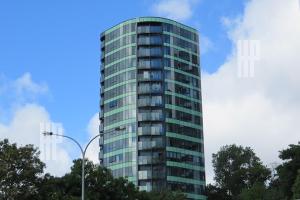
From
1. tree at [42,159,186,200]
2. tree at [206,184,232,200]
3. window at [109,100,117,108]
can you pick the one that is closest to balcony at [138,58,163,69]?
window at [109,100,117,108]

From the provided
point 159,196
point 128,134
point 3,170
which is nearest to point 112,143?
point 128,134

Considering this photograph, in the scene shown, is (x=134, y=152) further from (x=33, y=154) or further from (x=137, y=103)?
(x=33, y=154)

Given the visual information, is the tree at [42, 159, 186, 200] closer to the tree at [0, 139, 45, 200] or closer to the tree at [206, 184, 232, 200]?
the tree at [0, 139, 45, 200]

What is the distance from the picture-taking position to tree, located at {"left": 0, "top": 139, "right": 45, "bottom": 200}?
52.0 meters

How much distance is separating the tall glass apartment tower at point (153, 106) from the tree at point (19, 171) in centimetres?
6794

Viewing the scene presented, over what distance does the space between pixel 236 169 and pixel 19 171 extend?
84.5 m

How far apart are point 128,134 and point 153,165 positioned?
29.2 ft

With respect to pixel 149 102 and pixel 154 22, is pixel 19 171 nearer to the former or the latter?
pixel 149 102

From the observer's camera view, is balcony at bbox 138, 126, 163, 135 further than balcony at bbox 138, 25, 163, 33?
No

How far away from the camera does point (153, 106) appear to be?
419ft

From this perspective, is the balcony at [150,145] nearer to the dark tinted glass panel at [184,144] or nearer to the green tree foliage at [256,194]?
the dark tinted glass panel at [184,144]

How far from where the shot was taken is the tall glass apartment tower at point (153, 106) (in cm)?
12438

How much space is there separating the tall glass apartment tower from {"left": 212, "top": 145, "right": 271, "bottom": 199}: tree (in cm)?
438

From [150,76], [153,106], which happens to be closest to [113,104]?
[153,106]
